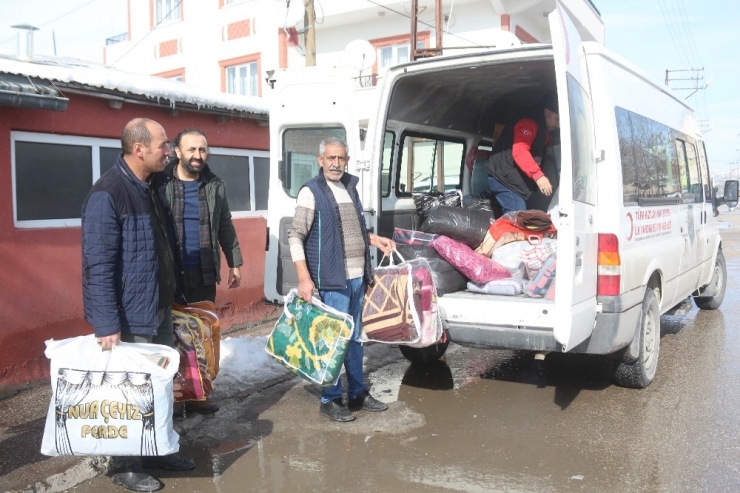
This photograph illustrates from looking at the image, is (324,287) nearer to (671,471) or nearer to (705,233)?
(671,471)

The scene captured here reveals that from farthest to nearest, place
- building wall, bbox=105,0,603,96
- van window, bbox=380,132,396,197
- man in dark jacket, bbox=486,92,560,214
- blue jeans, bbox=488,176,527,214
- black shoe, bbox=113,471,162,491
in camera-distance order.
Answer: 1. building wall, bbox=105,0,603,96
2. blue jeans, bbox=488,176,527,214
3. man in dark jacket, bbox=486,92,560,214
4. van window, bbox=380,132,396,197
5. black shoe, bbox=113,471,162,491

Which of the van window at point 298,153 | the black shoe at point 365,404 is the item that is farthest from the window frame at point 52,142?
the black shoe at point 365,404

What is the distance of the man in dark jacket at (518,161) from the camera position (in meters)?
6.44

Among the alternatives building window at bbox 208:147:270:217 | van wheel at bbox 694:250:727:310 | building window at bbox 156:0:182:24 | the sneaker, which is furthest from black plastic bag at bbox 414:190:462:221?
building window at bbox 156:0:182:24

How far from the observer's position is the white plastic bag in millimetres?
3383

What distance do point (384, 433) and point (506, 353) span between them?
252 cm

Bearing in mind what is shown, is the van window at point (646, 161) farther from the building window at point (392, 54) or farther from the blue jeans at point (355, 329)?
the building window at point (392, 54)

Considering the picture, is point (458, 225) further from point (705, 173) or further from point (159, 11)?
point (159, 11)

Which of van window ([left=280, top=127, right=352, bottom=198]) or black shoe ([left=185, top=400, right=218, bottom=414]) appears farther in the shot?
van window ([left=280, top=127, right=352, bottom=198])

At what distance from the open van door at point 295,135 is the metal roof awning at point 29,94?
5.66 ft

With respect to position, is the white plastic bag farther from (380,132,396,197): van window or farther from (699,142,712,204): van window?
(699,142,712,204): van window

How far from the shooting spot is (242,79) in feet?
67.8

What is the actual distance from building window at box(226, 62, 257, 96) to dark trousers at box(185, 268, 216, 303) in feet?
53.8

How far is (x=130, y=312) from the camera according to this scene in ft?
11.8
